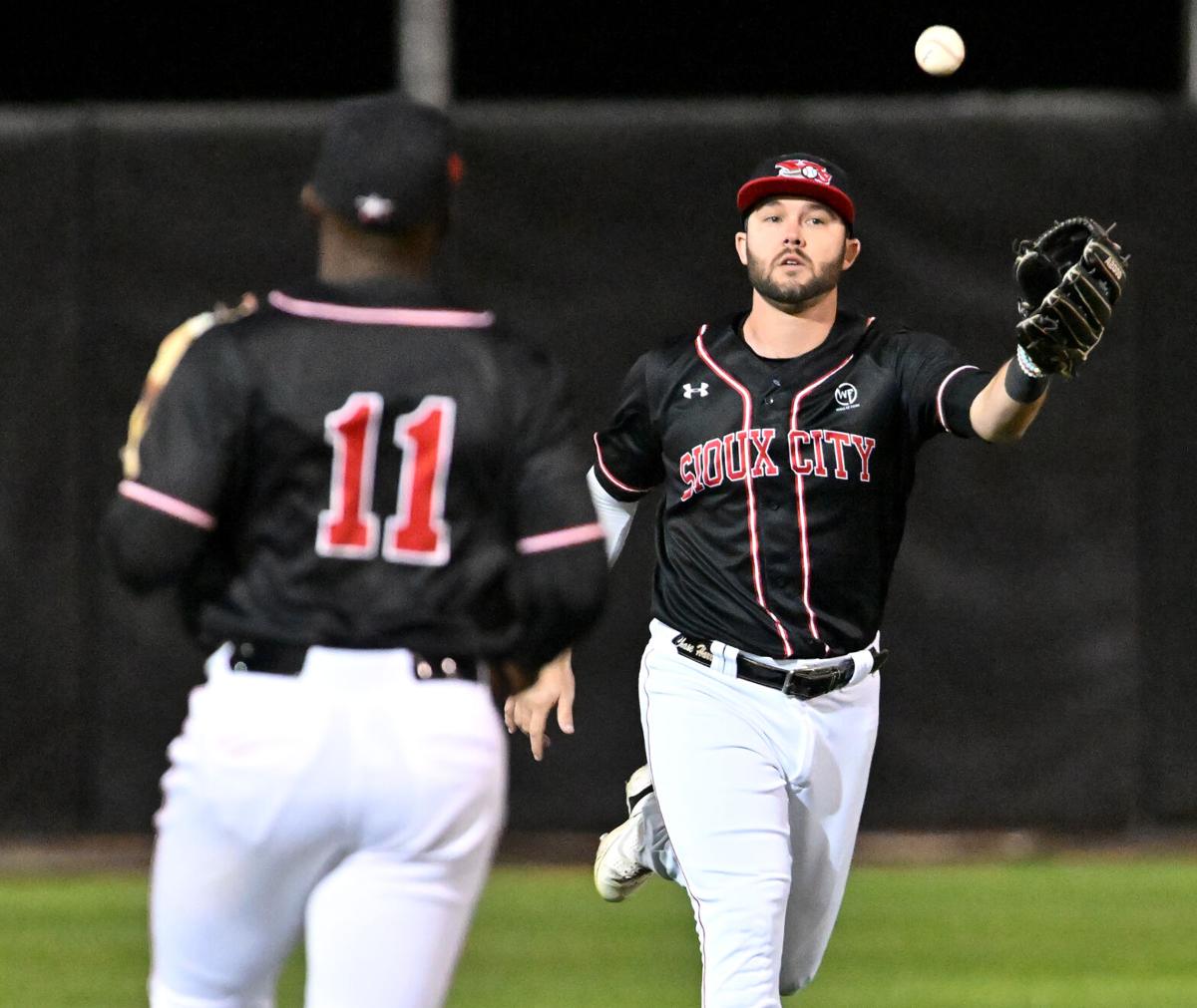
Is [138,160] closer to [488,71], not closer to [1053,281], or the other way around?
[488,71]

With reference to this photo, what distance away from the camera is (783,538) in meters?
5.00

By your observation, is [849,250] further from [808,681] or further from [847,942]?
[847,942]

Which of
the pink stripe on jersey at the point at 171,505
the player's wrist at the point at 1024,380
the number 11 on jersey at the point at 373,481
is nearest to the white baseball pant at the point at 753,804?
the player's wrist at the point at 1024,380

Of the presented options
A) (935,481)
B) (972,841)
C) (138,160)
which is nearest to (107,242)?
(138,160)

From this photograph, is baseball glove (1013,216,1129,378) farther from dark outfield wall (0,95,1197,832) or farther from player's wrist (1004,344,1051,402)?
dark outfield wall (0,95,1197,832)

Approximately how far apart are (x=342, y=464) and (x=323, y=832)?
0.48m

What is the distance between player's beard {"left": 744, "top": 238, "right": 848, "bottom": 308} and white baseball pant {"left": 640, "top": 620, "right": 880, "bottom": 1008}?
0.75 m

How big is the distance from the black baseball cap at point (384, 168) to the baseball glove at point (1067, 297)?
163cm

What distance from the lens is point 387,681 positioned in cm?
314

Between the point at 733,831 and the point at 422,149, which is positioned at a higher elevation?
the point at 422,149

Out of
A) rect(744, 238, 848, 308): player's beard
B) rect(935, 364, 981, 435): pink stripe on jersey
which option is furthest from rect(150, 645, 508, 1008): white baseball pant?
rect(744, 238, 848, 308): player's beard

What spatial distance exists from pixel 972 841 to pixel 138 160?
12.5 ft

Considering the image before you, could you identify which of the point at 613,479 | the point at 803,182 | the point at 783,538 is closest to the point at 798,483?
the point at 783,538

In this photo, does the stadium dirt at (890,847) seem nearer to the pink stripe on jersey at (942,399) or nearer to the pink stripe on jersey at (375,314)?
the pink stripe on jersey at (942,399)
